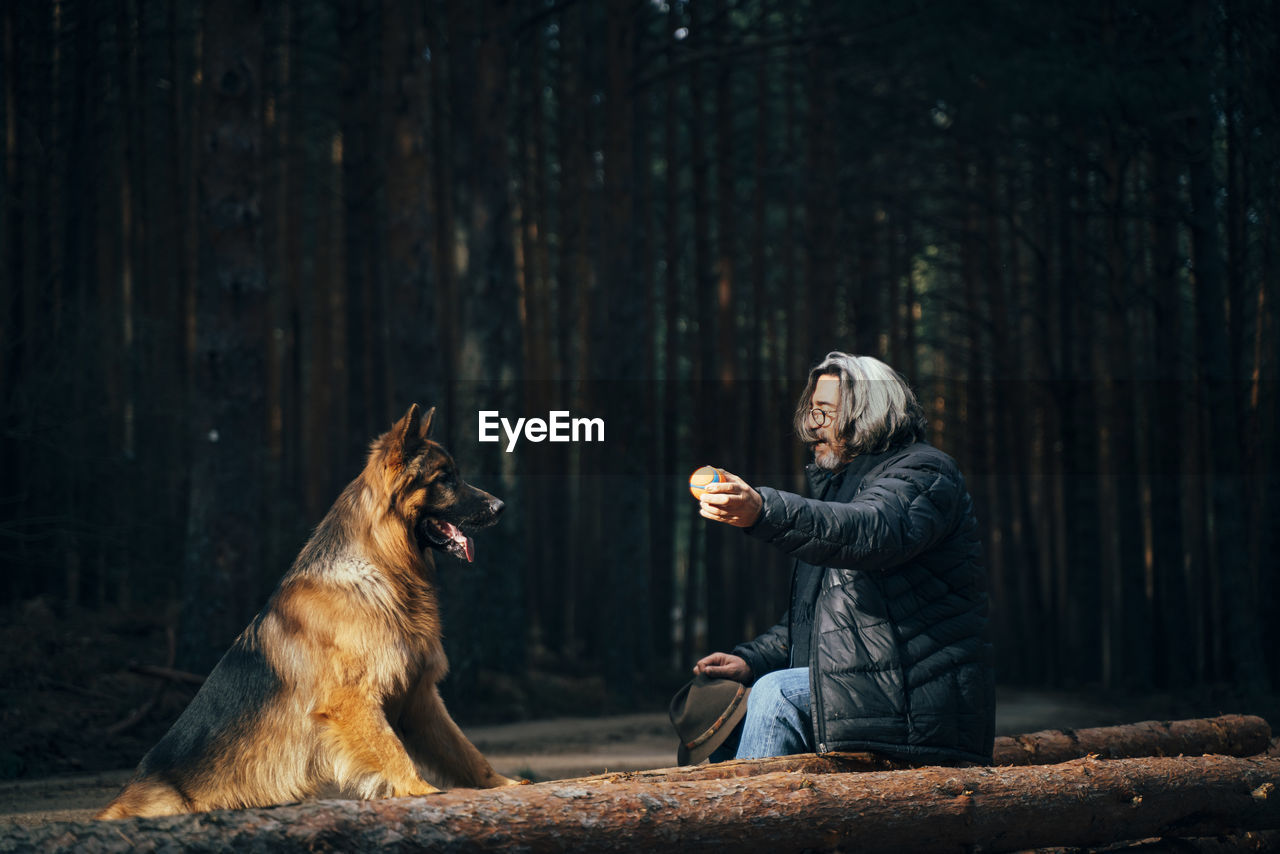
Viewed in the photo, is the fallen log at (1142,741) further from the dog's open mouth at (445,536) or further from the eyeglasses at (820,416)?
the dog's open mouth at (445,536)

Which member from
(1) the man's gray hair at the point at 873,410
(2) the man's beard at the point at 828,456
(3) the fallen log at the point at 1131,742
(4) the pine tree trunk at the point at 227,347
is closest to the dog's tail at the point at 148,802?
(3) the fallen log at the point at 1131,742

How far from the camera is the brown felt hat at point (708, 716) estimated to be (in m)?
5.18

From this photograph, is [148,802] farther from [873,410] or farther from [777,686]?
[873,410]

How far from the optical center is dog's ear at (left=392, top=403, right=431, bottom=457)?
216 inches

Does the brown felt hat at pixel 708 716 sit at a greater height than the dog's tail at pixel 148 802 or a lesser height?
greater

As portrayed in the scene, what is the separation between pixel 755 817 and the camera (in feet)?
14.1

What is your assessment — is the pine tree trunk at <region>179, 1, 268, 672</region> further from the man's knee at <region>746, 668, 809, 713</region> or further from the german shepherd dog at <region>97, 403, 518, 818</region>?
the man's knee at <region>746, 668, 809, 713</region>

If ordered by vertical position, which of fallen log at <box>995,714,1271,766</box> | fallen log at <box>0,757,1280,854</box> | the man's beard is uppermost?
the man's beard

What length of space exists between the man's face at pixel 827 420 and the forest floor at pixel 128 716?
4898 millimetres

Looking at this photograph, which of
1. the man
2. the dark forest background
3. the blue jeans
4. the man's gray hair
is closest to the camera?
the man

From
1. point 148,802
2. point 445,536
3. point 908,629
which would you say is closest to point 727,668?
point 908,629

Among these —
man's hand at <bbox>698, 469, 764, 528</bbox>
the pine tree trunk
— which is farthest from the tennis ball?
the pine tree trunk

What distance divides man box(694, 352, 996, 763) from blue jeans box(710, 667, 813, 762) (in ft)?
0.34

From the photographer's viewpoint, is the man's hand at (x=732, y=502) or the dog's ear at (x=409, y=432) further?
the dog's ear at (x=409, y=432)
